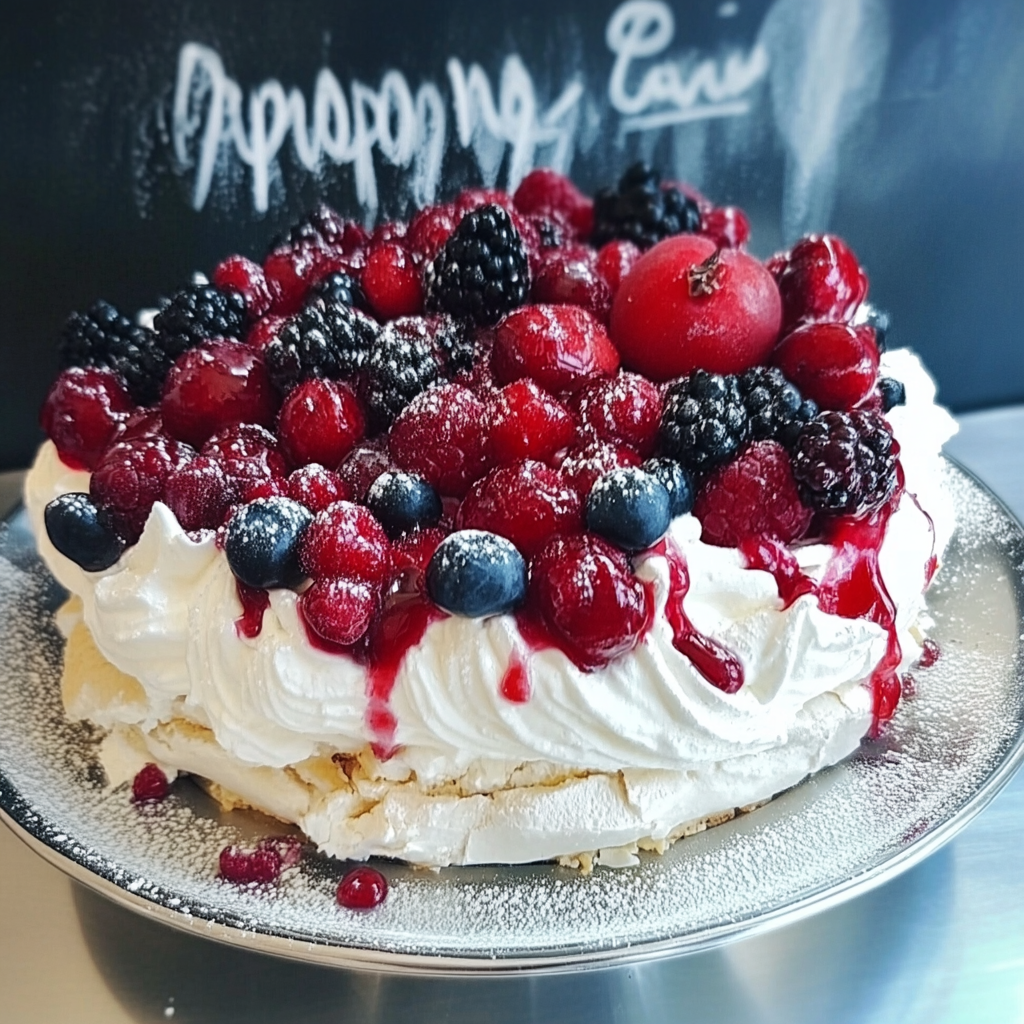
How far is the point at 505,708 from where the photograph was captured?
1.17 meters

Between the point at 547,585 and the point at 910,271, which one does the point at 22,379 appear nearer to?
the point at 547,585

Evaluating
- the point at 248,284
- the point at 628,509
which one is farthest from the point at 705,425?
the point at 248,284

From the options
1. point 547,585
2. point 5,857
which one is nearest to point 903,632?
point 547,585

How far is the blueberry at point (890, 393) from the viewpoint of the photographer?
1.48 meters

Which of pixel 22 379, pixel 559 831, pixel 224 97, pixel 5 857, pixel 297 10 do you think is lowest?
pixel 5 857

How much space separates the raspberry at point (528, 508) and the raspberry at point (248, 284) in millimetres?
642

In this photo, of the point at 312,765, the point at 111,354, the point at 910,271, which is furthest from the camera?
the point at 910,271

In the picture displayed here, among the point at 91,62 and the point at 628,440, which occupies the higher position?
the point at 91,62

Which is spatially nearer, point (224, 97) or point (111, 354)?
point (111, 354)

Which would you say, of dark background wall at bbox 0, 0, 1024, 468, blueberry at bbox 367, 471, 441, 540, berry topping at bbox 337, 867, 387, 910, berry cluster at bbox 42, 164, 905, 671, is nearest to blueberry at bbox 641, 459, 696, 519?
berry cluster at bbox 42, 164, 905, 671

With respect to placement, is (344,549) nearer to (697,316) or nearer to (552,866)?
(552,866)

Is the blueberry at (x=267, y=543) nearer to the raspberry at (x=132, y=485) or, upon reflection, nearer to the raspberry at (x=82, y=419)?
the raspberry at (x=132, y=485)

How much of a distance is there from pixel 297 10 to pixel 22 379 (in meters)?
0.93

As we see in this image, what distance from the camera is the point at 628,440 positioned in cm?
134
